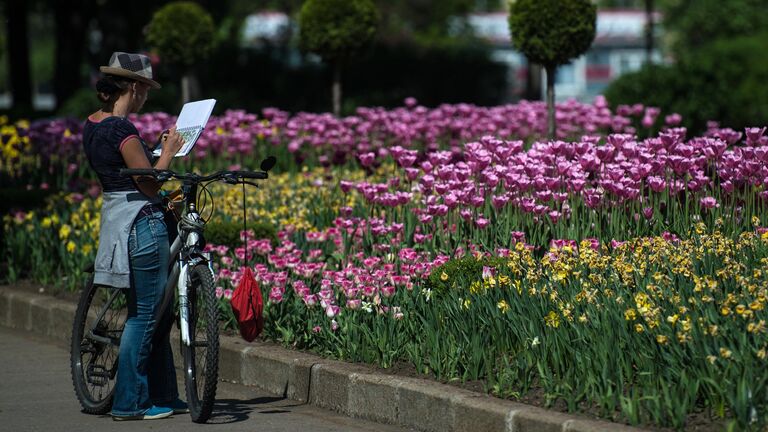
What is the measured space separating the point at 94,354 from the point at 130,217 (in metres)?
0.94

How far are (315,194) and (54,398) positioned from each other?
4.46m

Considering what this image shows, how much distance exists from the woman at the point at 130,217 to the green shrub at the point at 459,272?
1633 millimetres

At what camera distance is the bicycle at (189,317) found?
6434mm

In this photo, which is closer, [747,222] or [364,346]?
[364,346]

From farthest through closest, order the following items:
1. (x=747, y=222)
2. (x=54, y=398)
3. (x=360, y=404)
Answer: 1. (x=747, y=222)
2. (x=54, y=398)
3. (x=360, y=404)

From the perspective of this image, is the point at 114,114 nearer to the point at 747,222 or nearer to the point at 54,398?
the point at 54,398

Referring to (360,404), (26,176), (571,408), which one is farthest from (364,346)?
(26,176)

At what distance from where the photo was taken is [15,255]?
11023mm

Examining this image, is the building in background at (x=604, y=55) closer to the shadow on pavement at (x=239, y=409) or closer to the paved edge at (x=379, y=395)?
the paved edge at (x=379, y=395)

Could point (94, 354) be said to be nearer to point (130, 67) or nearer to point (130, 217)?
point (130, 217)

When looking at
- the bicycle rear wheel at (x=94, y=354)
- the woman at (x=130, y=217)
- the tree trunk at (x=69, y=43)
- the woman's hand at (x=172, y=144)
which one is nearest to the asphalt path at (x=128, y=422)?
the bicycle rear wheel at (x=94, y=354)

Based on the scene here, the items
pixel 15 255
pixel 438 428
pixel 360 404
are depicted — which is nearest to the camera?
pixel 438 428

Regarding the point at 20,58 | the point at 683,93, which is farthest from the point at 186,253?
the point at 20,58

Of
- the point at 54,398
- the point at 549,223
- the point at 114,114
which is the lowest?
the point at 54,398
